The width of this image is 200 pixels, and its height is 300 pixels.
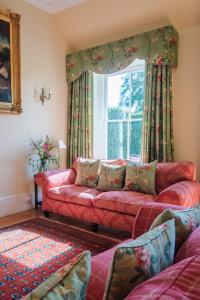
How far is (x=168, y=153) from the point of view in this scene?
369cm

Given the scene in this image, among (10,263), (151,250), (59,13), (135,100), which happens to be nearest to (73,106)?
(135,100)

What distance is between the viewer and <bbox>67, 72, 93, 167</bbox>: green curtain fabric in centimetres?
463

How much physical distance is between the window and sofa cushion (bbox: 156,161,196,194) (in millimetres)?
917

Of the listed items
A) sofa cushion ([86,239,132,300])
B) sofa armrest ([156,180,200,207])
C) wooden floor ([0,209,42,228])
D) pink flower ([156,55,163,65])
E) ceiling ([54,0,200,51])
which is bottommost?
wooden floor ([0,209,42,228])

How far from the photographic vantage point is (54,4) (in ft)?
13.6

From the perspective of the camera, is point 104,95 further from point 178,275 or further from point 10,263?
point 178,275

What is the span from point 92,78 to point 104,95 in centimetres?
37

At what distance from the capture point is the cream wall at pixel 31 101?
4.02m

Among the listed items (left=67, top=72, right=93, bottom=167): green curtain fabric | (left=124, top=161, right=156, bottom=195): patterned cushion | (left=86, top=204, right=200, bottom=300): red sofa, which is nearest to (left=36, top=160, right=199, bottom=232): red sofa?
(left=124, top=161, right=156, bottom=195): patterned cushion

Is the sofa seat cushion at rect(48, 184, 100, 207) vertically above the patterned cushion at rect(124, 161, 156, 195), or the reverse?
the patterned cushion at rect(124, 161, 156, 195)

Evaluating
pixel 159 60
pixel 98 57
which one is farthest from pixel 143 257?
pixel 98 57

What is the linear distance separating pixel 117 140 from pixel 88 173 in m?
1.00

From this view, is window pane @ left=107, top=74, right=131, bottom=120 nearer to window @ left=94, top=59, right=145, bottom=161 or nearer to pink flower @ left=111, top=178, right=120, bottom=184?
window @ left=94, top=59, right=145, bottom=161

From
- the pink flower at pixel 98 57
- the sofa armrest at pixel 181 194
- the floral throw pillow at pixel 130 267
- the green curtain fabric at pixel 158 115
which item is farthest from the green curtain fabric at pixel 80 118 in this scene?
the floral throw pillow at pixel 130 267
